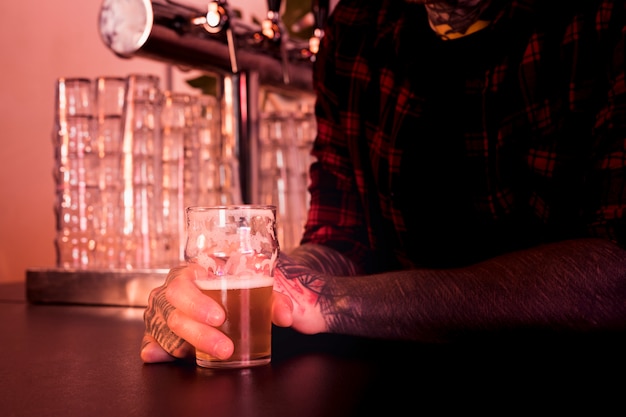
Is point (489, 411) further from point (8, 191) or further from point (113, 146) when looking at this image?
point (8, 191)

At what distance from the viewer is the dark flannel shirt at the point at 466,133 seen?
3.96ft

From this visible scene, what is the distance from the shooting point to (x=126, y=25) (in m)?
1.54

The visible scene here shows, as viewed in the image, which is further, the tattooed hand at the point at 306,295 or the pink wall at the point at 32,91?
the pink wall at the point at 32,91

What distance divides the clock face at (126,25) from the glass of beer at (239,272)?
0.75m

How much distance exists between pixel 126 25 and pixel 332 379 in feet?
3.10

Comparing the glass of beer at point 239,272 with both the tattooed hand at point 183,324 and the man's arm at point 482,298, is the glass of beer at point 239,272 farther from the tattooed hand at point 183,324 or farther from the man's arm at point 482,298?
the man's arm at point 482,298

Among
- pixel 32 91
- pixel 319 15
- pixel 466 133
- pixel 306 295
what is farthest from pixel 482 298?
pixel 32 91

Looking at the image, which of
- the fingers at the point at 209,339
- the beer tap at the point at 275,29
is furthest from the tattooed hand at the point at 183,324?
the beer tap at the point at 275,29

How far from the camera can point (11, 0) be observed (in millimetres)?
3395

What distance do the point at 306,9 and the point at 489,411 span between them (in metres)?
2.15

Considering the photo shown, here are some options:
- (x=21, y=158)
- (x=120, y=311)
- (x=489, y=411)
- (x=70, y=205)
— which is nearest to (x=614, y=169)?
(x=489, y=411)

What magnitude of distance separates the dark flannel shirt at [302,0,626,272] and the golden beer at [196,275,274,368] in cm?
48

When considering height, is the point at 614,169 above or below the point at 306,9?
below

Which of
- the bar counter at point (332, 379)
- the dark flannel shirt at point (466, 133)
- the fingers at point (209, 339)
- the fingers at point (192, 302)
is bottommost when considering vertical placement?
the bar counter at point (332, 379)
